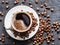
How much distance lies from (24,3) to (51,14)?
0.50 ft

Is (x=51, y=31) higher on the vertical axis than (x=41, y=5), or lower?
lower

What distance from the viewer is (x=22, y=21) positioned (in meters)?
1.37

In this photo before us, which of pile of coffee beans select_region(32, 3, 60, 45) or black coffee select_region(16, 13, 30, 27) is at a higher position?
black coffee select_region(16, 13, 30, 27)

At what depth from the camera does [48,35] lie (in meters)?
1.41

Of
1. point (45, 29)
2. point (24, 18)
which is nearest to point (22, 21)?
point (24, 18)

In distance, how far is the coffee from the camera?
1341 mm

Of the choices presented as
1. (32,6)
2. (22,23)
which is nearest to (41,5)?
(32,6)

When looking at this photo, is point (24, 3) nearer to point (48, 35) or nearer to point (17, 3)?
point (17, 3)

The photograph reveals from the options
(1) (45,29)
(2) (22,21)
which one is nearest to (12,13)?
(2) (22,21)

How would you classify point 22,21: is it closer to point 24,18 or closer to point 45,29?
point 24,18

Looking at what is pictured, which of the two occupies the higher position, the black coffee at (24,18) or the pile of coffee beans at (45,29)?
the black coffee at (24,18)

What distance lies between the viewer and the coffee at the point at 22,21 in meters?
1.34

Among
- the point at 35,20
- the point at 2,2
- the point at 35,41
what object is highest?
the point at 2,2

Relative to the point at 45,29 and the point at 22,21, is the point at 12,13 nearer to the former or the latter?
the point at 22,21
